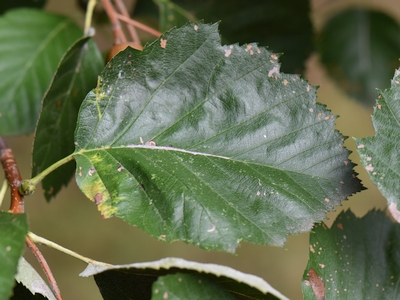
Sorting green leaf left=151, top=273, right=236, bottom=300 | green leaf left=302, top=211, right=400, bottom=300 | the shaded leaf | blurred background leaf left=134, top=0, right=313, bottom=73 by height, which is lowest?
the shaded leaf

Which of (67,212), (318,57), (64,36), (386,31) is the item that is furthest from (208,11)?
(67,212)

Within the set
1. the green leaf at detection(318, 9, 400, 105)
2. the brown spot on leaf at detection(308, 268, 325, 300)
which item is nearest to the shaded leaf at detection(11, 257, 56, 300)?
the brown spot on leaf at detection(308, 268, 325, 300)

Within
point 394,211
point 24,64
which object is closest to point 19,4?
point 24,64

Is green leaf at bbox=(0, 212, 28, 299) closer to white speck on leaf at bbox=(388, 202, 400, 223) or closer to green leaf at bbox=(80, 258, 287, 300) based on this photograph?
green leaf at bbox=(80, 258, 287, 300)

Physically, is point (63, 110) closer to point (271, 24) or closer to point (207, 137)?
point (207, 137)

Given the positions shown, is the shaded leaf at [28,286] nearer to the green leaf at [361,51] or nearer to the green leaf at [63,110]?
the green leaf at [63,110]

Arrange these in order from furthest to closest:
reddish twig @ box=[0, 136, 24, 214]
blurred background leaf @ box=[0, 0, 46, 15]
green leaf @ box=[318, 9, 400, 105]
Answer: green leaf @ box=[318, 9, 400, 105] < blurred background leaf @ box=[0, 0, 46, 15] < reddish twig @ box=[0, 136, 24, 214]

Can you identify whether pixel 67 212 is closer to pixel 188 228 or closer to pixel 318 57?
pixel 318 57
